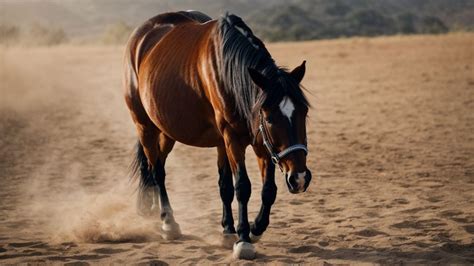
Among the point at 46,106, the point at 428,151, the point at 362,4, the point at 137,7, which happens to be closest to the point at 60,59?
the point at 46,106

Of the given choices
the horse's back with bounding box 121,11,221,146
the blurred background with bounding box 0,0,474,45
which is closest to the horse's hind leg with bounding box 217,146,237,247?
the horse's back with bounding box 121,11,221,146

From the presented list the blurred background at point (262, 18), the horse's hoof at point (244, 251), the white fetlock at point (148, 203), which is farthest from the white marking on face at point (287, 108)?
the blurred background at point (262, 18)

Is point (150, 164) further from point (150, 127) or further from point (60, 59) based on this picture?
point (60, 59)

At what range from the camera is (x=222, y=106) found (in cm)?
449

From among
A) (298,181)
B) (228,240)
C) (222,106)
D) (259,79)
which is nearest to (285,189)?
(228,240)

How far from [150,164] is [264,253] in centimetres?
187

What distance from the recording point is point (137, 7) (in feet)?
242

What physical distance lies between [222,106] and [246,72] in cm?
37

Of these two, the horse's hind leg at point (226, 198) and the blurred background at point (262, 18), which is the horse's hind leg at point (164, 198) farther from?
the blurred background at point (262, 18)

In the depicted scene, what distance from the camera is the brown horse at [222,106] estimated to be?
399 centimetres

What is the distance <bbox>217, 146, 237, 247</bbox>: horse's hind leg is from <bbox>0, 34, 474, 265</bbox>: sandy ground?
13 cm

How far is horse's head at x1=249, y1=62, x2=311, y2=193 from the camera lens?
3.94 metres

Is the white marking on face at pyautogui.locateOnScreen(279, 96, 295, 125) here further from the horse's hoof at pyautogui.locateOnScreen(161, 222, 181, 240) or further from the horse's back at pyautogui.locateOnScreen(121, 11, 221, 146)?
the horse's hoof at pyautogui.locateOnScreen(161, 222, 181, 240)

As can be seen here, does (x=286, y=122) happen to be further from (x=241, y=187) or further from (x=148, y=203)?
(x=148, y=203)
